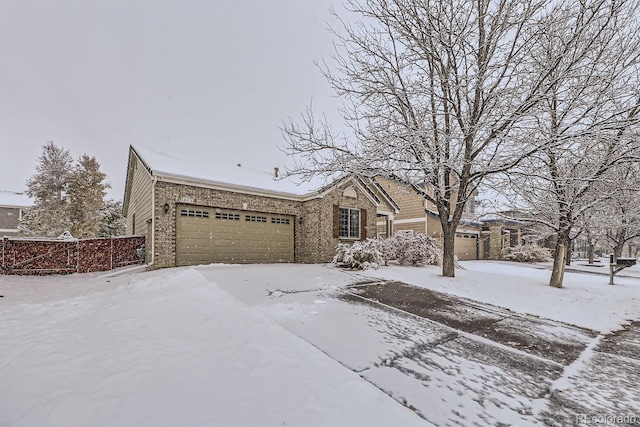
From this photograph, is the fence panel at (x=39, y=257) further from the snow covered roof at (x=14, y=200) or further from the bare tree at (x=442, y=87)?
the snow covered roof at (x=14, y=200)

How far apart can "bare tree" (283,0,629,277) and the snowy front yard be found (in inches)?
159

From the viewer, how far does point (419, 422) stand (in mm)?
2035

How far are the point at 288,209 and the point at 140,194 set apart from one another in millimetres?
6360

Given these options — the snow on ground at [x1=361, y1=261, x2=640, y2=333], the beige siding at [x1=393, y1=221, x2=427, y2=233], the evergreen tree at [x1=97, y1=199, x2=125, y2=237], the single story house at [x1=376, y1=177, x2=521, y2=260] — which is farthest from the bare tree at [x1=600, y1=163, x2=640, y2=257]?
the evergreen tree at [x1=97, y1=199, x2=125, y2=237]

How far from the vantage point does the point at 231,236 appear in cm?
1050

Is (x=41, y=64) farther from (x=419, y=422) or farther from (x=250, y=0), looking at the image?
(x=419, y=422)

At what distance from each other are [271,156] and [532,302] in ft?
124

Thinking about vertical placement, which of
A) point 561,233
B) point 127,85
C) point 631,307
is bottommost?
point 631,307

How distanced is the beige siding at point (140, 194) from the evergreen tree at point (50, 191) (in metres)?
7.02

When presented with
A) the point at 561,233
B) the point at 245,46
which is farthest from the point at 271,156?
the point at 561,233

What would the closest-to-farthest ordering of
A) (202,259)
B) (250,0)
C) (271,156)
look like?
(202,259) → (250,0) → (271,156)

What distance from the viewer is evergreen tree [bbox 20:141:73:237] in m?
17.0

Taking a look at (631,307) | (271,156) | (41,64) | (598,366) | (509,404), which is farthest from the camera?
(271,156)

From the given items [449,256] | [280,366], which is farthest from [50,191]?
[449,256]
